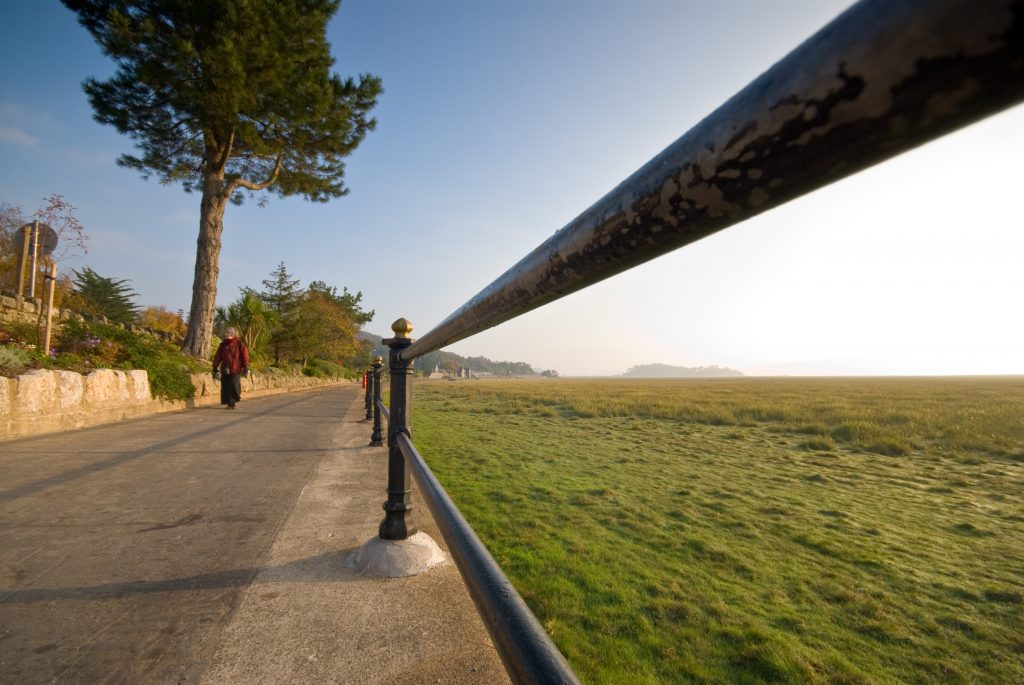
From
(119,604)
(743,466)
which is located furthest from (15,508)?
(743,466)

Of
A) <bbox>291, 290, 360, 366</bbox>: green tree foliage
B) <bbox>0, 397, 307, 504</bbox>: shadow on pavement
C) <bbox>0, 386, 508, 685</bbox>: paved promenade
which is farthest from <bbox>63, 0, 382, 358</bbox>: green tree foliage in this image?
<bbox>291, 290, 360, 366</bbox>: green tree foliage

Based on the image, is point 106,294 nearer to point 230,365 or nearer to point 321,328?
point 321,328

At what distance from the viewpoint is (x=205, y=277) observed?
11625 millimetres

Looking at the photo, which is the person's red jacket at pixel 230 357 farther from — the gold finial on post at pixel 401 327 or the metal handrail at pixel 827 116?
the metal handrail at pixel 827 116

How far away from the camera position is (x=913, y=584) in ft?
9.61

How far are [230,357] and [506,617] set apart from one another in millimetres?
9684

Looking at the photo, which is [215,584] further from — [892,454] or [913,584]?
[892,454]

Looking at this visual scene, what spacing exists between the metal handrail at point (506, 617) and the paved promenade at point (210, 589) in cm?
69

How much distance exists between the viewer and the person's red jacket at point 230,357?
342 inches

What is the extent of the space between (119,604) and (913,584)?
171 inches

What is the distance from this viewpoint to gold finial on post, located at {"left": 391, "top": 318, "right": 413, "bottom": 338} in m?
2.53

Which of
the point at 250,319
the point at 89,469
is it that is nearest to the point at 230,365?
the point at 89,469

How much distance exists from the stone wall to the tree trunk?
155 inches

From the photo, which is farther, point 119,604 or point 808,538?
point 808,538
